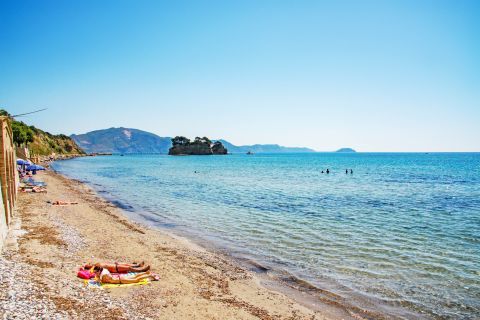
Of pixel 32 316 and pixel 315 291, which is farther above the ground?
pixel 32 316

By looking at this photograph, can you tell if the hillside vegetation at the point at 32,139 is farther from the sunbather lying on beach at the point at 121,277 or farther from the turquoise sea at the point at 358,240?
the turquoise sea at the point at 358,240

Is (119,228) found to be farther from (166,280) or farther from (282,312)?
(282,312)

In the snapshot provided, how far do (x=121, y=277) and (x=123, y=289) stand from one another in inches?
27.1

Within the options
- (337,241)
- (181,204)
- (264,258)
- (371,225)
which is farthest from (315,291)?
(181,204)

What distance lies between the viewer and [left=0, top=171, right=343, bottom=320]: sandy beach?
9586 millimetres

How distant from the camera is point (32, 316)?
8.38m

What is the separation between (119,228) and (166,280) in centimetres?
1044

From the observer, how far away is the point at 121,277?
12180 millimetres

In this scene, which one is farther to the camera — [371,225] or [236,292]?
[371,225]

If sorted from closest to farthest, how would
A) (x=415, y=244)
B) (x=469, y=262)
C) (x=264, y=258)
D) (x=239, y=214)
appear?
(x=469, y=262) → (x=264, y=258) → (x=415, y=244) → (x=239, y=214)

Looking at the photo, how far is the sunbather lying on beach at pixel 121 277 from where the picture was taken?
38.9 feet

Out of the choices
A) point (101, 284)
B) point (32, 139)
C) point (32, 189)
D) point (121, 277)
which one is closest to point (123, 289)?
point (121, 277)

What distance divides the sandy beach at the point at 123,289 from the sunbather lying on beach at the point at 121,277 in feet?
1.54

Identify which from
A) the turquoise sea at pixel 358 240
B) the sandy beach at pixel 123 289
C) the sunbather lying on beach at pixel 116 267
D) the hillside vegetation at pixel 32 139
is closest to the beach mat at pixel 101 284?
the sandy beach at pixel 123 289
